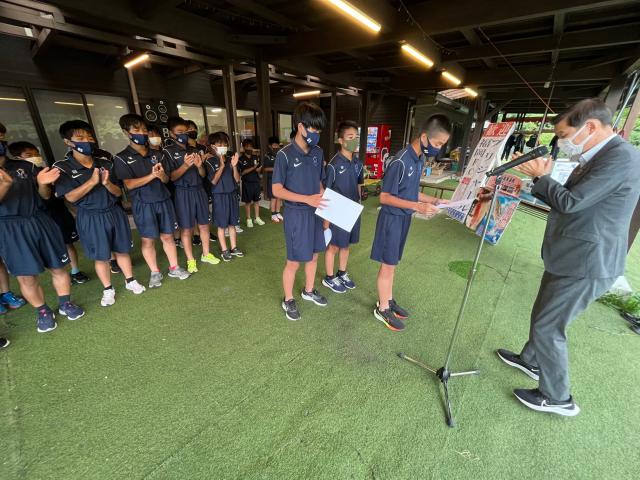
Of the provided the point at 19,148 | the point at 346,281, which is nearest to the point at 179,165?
the point at 19,148

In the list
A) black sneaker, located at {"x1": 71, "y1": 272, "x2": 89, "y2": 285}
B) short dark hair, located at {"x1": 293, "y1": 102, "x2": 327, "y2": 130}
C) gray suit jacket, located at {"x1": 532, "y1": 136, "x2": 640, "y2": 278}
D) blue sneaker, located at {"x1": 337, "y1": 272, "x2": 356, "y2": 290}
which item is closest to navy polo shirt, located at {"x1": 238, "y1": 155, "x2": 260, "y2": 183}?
black sneaker, located at {"x1": 71, "y1": 272, "x2": 89, "y2": 285}

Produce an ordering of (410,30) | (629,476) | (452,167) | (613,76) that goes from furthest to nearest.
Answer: (452,167), (613,76), (410,30), (629,476)

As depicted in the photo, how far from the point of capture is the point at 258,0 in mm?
3883

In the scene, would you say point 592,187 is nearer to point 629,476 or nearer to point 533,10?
point 629,476

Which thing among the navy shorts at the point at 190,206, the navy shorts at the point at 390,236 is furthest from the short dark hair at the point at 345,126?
the navy shorts at the point at 190,206

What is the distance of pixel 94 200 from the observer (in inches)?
96.4

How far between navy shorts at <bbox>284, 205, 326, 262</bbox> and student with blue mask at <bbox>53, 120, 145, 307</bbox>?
65.7 inches

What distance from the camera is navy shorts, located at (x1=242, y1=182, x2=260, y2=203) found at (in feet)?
17.1

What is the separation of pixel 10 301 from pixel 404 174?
13.2 ft

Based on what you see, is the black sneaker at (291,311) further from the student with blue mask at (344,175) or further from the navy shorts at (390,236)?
the navy shorts at (390,236)

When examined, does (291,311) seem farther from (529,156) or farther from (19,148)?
(19,148)

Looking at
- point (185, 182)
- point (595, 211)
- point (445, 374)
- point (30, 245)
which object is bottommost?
point (445, 374)

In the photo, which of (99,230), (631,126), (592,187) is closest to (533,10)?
(631,126)

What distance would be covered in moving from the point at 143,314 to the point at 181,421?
1366mm
